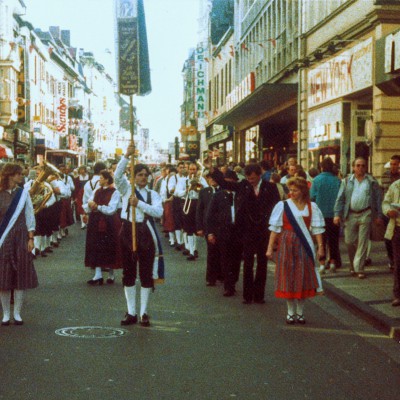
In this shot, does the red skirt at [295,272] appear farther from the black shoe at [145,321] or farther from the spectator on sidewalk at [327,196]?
the spectator on sidewalk at [327,196]

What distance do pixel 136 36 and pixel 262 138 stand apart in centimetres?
3081

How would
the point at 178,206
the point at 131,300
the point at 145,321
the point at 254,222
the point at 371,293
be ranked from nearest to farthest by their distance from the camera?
the point at 145,321 → the point at 131,300 → the point at 254,222 → the point at 371,293 → the point at 178,206

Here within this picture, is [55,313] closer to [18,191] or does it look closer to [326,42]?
[18,191]

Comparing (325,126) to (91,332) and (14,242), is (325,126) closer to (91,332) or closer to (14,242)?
(14,242)

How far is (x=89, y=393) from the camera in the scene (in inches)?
245

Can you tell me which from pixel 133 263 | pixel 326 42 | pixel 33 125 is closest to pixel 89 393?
pixel 133 263

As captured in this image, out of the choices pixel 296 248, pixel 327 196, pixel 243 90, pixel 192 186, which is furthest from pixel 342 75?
pixel 243 90

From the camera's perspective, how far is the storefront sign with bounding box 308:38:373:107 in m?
21.2

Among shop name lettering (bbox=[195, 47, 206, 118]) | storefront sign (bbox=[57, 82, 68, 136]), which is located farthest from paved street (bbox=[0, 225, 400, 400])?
storefront sign (bbox=[57, 82, 68, 136])

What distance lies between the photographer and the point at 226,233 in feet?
40.9

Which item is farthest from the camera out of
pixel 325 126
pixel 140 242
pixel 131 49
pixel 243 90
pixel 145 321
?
pixel 243 90

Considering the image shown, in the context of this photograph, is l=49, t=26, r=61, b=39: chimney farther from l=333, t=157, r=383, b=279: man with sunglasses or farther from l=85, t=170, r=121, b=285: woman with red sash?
l=333, t=157, r=383, b=279: man with sunglasses

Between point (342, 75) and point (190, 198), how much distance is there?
674cm

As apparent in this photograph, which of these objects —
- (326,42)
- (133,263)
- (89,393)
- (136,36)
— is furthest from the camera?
(326,42)
